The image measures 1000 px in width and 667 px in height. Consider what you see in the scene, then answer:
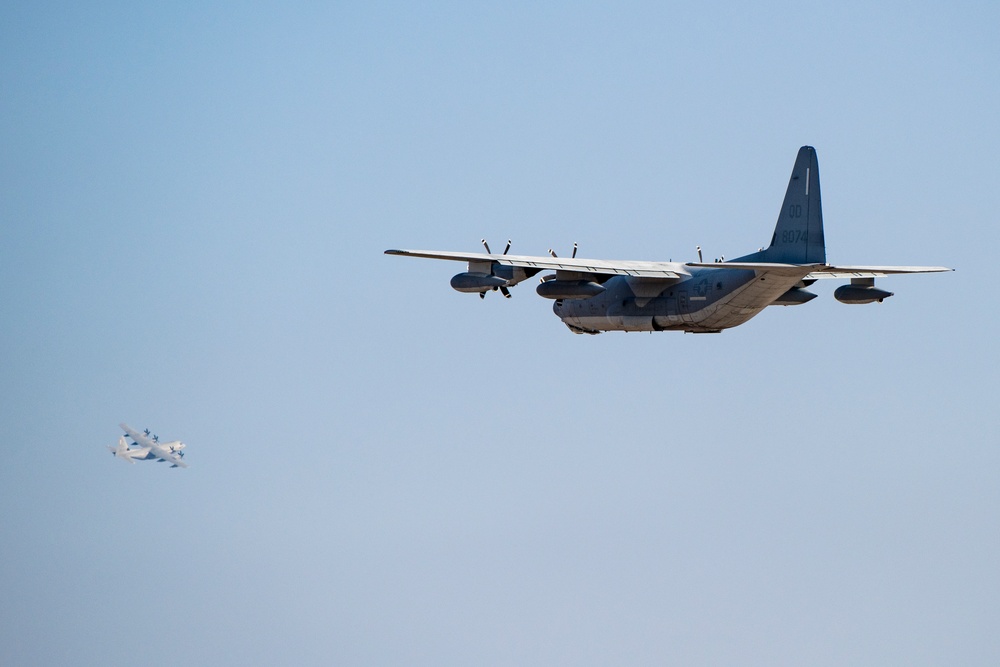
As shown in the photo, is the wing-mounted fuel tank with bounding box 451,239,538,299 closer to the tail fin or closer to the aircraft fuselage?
the aircraft fuselage

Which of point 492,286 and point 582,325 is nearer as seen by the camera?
point 492,286

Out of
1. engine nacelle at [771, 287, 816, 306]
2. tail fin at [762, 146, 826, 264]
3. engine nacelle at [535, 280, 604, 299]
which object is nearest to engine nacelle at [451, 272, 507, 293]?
engine nacelle at [535, 280, 604, 299]

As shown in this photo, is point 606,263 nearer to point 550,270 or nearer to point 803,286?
point 550,270

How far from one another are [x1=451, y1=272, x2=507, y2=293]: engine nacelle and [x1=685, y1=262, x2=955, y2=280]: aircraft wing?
664cm

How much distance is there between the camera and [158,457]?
456ft

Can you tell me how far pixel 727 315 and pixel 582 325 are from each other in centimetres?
663

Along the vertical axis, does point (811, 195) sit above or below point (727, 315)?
above

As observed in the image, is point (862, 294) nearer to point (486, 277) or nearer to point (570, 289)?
point (570, 289)

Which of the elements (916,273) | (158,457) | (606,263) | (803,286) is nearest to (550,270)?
(606,263)

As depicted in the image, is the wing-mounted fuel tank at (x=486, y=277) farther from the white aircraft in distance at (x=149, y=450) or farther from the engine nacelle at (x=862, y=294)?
the white aircraft in distance at (x=149, y=450)

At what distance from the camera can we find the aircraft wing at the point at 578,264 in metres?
47.5

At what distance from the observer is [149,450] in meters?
139

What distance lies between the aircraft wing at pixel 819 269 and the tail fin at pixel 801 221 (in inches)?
27.7

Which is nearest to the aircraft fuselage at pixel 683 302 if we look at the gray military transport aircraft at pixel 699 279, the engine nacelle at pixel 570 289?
the gray military transport aircraft at pixel 699 279
